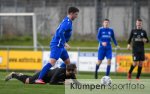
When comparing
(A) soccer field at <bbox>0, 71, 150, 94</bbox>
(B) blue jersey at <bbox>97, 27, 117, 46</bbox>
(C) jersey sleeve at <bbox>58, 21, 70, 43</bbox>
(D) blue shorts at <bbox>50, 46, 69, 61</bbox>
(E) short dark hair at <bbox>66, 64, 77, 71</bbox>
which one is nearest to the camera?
(A) soccer field at <bbox>0, 71, 150, 94</bbox>

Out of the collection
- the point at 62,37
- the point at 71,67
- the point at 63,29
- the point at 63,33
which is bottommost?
the point at 71,67

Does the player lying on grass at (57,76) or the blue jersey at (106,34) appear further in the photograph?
the blue jersey at (106,34)

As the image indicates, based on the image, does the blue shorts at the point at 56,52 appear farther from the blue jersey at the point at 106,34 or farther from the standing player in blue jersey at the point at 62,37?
the blue jersey at the point at 106,34

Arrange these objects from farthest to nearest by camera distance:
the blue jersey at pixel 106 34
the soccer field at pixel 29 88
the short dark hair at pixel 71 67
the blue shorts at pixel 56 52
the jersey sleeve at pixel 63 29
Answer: the blue jersey at pixel 106 34 < the blue shorts at pixel 56 52 < the jersey sleeve at pixel 63 29 < the short dark hair at pixel 71 67 < the soccer field at pixel 29 88

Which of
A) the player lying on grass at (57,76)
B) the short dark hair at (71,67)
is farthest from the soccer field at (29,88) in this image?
the short dark hair at (71,67)

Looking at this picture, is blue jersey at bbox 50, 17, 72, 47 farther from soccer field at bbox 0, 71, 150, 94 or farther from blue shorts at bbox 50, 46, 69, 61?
soccer field at bbox 0, 71, 150, 94

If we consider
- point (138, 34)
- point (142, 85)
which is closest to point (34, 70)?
point (138, 34)

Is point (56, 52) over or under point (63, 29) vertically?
under

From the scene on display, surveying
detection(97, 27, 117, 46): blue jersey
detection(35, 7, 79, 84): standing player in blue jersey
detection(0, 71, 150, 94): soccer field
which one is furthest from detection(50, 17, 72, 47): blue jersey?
detection(97, 27, 117, 46): blue jersey

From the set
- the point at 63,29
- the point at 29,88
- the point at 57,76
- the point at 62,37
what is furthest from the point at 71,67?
the point at 63,29

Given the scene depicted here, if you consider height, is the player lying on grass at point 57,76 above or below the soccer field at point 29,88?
above

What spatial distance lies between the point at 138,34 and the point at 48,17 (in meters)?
20.7

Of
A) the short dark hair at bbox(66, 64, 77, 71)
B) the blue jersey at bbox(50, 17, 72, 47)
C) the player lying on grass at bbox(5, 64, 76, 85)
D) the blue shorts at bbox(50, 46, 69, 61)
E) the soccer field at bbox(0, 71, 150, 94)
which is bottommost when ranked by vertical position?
the soccer field at bbox(0, 71, 150, 94)

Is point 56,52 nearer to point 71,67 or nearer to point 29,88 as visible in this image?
point 71,67
